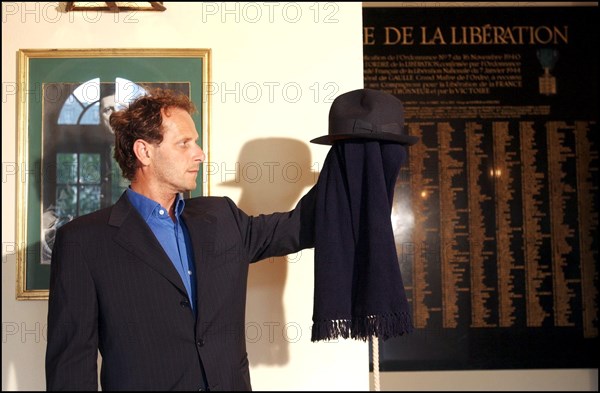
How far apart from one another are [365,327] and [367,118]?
0.52 metres

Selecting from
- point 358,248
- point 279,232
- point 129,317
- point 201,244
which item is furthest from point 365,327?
point 129,317

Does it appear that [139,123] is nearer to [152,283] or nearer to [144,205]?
[144,205]

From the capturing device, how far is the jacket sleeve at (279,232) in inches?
68.9

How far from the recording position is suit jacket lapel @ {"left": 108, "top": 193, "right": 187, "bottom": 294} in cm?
155

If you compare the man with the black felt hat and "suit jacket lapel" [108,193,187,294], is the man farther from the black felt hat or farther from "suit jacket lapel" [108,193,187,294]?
the black felt hat

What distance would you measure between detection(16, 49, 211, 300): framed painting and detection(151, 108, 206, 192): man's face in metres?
0.28

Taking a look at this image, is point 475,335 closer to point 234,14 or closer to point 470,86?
point 470,86

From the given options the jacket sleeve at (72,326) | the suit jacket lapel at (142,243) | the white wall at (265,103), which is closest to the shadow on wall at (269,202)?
the white wall at (265,103)

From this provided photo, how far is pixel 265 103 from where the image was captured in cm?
198

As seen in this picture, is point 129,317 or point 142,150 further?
point 142,150

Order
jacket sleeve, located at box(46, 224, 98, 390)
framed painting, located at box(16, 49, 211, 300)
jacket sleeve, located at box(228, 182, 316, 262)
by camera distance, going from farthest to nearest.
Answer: framed painting, located at box(16, 49, 211, 300) → jacket sleeve, located at box(228, 182, 316, 262) → jacket sleeve, located at box(46, 224, 98, 390)

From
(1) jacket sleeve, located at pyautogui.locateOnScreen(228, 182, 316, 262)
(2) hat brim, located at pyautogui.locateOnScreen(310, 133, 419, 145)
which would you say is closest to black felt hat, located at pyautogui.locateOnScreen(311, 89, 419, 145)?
(2) hat brim, located at pyautogui.locateOnScreen(310, 133, 419, 145)

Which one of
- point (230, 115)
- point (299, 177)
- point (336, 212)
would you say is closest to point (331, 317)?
point (336, 212)

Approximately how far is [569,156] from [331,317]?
1738mm
